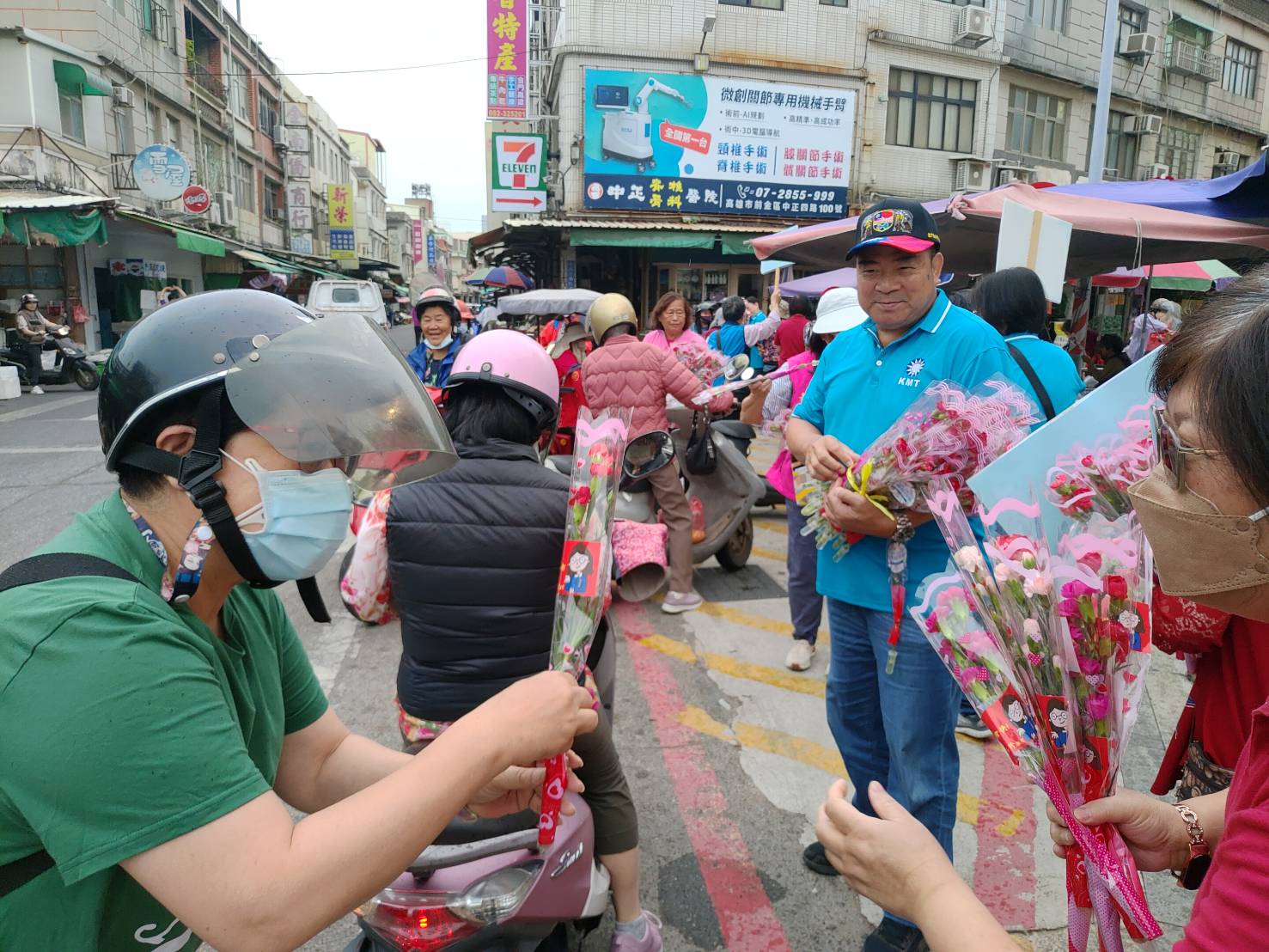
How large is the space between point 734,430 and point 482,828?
467 cm

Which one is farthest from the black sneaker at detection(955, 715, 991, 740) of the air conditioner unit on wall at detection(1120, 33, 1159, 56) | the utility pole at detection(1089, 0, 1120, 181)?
the air conditioner unit on wall at detection(1120, 33, 1159, 56)

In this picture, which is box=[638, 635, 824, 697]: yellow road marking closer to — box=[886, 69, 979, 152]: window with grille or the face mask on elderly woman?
the face mask on elderly woman

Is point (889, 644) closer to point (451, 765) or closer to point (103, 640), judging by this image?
point (451, 765)

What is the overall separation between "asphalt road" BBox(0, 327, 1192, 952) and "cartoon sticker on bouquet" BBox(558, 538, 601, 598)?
138 centimetres

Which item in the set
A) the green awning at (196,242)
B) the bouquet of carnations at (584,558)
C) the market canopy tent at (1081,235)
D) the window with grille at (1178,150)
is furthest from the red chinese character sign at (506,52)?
the bouquet of carnations at (584,558)

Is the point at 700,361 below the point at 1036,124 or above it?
below

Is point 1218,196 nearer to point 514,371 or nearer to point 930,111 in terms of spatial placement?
point 514,371

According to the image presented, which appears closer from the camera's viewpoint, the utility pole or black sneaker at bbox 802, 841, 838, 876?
black sneaker at bbox 802, 841, 838, 876

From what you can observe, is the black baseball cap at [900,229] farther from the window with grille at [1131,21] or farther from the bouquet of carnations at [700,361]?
the window with grille at [1131,21]

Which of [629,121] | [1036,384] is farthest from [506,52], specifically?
[1036,384]

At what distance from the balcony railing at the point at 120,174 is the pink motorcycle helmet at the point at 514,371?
22.1m

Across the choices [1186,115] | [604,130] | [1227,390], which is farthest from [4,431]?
[1186,115]

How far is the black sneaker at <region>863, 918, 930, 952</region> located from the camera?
230 cm

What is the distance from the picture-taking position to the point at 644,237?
17.1 m
